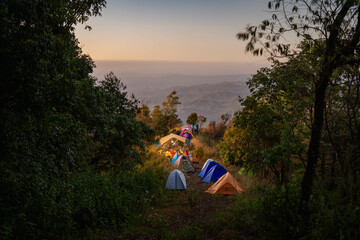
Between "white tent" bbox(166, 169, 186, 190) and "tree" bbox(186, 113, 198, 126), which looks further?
"tree" bbox(186, 113, 198, 126)

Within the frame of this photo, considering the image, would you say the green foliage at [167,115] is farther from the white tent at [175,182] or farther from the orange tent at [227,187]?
the orange tent at [227,187]

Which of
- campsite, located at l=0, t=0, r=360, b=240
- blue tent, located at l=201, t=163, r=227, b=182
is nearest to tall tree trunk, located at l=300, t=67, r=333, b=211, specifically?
campsite, located at l=0, t=0, r=360, b=240

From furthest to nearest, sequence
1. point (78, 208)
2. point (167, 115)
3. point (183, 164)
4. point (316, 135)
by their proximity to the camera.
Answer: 1. point (167, 115)
2. point (183, 164)
3. point (78, 208)
4. point (316, 135)

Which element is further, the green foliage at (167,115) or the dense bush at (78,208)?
the green foliage at (167,115)

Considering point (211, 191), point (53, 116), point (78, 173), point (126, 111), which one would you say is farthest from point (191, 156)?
point (53, 116)

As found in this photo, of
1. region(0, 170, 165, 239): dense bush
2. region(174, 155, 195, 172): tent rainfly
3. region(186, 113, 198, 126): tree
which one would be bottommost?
region(174, 155, 195, 172): tent rainfly

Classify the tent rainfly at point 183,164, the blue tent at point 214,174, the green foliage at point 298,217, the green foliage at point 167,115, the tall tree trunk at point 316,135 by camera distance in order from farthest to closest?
the green foliage at point 167,115 → the tent rainfly at point 183,164 → the blue tent at point 214,174 → the tall tree trunk at point 316,135 → the green foliage at point 298,217

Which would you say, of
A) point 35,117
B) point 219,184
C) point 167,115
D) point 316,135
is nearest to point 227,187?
point 219,184

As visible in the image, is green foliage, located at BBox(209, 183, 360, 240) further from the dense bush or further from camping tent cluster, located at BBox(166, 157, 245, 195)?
camping tent cluster, located at BBox(166, 157, 245, 195)

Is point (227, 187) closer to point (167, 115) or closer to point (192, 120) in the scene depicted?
point (192, 120)

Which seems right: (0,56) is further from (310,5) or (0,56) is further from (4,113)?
(310,5)

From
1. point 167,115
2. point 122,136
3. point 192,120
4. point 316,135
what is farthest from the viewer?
point 167,115

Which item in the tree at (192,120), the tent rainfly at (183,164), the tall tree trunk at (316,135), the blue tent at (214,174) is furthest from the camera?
the tree at (192,120)

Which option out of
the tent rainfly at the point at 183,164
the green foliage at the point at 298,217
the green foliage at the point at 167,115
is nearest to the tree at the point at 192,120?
the green foliage at the point at 167,115
